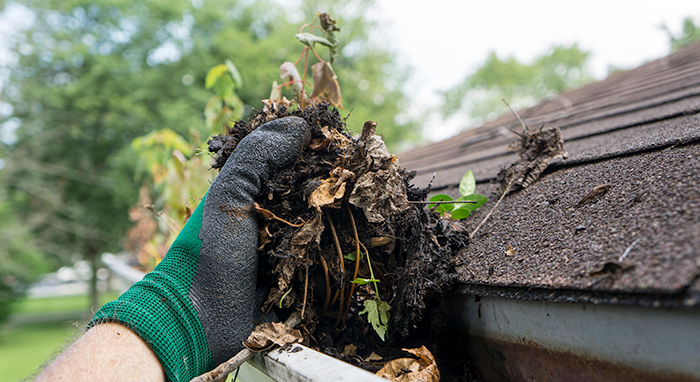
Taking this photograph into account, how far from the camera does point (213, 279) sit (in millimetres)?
876

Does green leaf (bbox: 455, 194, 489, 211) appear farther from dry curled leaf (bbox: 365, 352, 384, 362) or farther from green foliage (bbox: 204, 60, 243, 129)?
green foliage (bbox: 204, 60, 243, 129)

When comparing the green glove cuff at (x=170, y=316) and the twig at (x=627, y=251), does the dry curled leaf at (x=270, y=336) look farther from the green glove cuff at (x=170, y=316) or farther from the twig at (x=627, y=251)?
the twig at (x=627, y=251)

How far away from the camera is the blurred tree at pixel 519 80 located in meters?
20.6

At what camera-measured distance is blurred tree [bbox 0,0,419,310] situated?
33.3ft

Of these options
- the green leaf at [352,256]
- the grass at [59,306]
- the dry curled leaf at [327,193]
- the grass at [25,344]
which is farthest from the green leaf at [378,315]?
the grass at [59,306]

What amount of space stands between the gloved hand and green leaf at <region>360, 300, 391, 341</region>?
29 centimetres

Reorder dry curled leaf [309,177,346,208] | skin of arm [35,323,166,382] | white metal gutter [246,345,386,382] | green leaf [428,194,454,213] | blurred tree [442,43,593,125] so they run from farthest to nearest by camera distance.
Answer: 1. blurred tree [442,43,593,125]
2. green leaf [428,194,454,213]
3. dry curled leaf [309,177,346,208]
4. skin of arm [35,323,166,382]
5. white metal gutter [246,345,386,382]

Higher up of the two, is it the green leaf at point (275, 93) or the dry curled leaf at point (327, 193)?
the green leaf at point (275, 93)

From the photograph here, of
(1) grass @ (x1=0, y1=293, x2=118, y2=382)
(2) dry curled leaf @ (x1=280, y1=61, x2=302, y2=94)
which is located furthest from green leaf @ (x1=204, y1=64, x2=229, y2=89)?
(1) grass @ (x1=0, y1=293, x2=118, y2=382)

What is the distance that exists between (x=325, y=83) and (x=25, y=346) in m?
13.1

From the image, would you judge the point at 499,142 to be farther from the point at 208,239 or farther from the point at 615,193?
the point at 208,239

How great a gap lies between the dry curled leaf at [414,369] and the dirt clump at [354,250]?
2.0 inches

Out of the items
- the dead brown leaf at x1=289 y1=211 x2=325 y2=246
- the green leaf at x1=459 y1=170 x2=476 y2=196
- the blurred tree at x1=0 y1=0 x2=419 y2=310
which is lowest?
the green leaf at x1=459 y1=170 x2=476 y2=196

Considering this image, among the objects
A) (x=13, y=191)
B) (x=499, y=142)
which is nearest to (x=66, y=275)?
(x=13, y=191)
